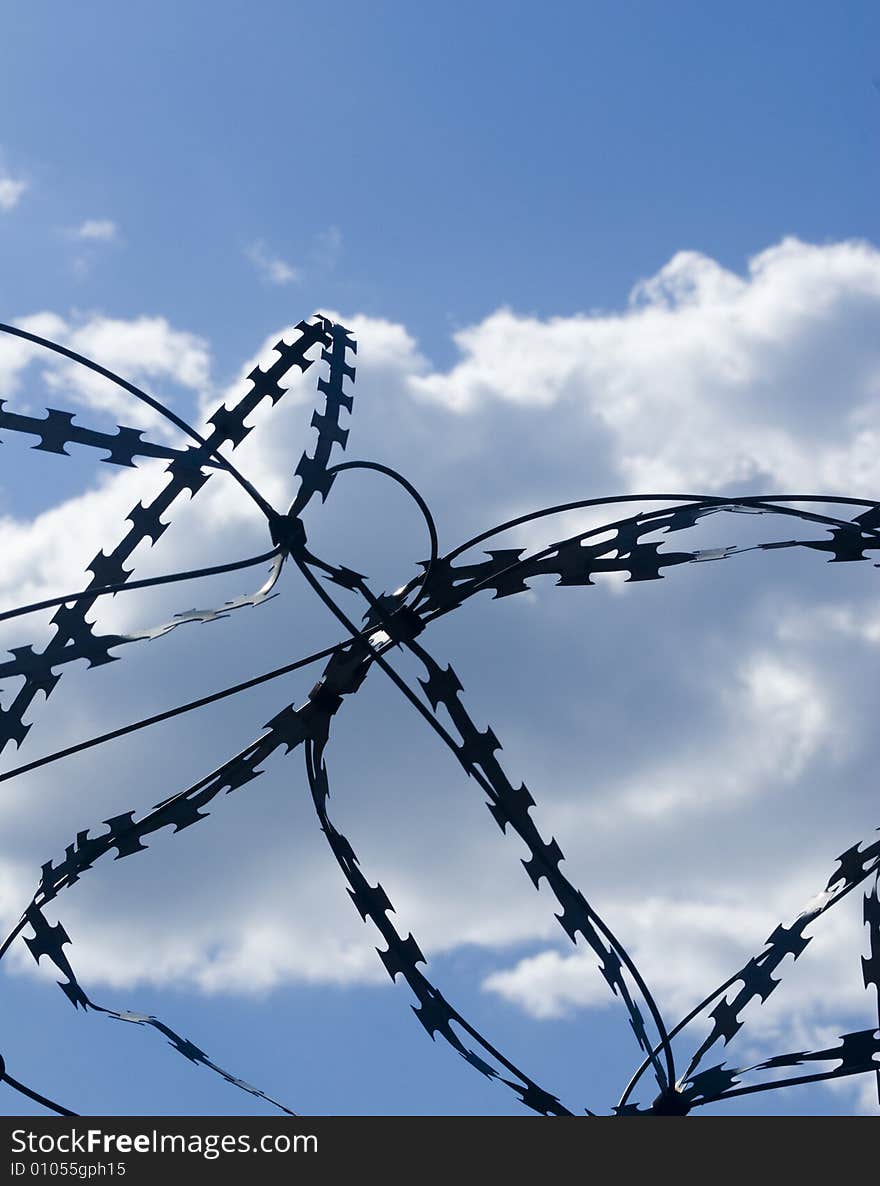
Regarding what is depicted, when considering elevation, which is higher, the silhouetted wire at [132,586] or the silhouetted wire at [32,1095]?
the silhouetted wire at [132,586]

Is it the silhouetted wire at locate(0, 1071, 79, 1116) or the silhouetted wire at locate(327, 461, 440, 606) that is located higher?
the silhouetted wire at locate(327, 461, 440, 606)

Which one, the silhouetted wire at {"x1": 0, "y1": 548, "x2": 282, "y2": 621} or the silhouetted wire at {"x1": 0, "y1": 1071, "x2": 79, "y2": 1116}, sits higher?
the silhouetted wire at {"x1": 0, "y1": 548, "x2": 282, "y2": 621}

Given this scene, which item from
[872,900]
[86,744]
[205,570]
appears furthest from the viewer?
[872,900]

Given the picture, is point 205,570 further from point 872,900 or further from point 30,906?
point 872,900

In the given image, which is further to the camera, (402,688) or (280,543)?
(280,543)

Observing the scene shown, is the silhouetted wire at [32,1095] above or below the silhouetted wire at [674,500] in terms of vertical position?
below

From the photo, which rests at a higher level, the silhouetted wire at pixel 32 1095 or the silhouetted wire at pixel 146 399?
the silhouetted wire at pixel 146 399

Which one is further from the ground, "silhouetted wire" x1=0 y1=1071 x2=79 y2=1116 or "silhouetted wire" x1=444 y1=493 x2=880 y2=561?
"silhouetted wire" x1=444 y1=493 x2=880 y2=561
